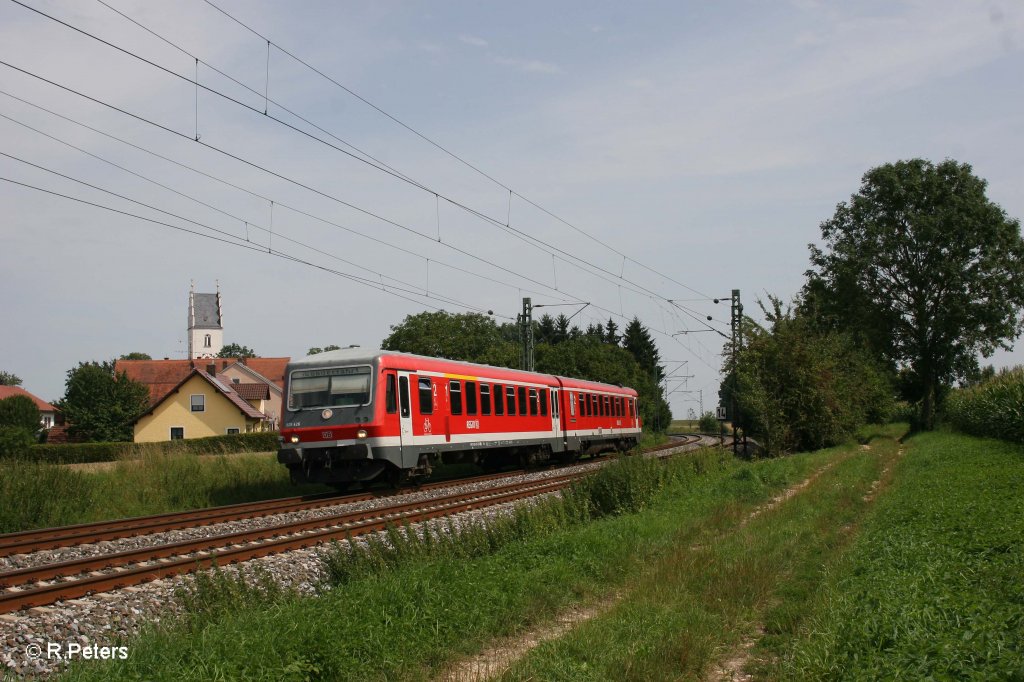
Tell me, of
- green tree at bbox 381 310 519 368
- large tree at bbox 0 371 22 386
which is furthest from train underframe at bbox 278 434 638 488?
large tree at bbox 0 371 22 386

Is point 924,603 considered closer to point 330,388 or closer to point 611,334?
point 330,388

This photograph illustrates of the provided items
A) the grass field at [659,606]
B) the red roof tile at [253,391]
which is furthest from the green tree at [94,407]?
the grass field at [659,606]

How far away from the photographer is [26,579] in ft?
32.7

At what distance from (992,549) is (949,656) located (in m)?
4.25

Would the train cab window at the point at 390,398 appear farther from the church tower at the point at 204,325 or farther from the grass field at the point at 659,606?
the church tower at the point at 204,325

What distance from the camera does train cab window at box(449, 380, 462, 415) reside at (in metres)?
22.7

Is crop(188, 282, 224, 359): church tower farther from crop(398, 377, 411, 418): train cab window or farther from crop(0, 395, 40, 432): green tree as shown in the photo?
crop(398, 377, 411, 418): train cab window

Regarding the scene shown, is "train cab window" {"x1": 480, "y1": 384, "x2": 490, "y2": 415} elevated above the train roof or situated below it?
below

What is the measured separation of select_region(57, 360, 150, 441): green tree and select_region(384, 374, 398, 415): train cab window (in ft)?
179

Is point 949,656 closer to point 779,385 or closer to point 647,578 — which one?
point 647,578

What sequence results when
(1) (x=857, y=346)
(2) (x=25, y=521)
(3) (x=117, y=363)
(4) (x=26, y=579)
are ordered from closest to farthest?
(4) (x=26, y=579), (2) (x=25, y=521), (1) (x=857, y=346), (3) (x=117, y=363)

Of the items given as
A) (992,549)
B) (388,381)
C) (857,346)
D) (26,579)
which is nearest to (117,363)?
(857,346)

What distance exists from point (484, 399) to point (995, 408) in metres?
21.0

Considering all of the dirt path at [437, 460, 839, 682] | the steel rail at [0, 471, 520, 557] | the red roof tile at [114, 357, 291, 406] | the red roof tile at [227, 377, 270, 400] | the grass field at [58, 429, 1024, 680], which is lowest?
the dirt path at [437, 460, 839, 682]
